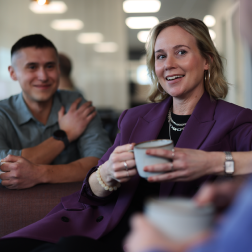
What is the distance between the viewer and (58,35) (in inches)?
260

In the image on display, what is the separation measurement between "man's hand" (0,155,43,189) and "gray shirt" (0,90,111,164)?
33 cm

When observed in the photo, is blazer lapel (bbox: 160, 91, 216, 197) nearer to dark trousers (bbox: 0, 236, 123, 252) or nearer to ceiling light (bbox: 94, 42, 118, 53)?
dark trousers (bbox: 0, 236, 123, 252)

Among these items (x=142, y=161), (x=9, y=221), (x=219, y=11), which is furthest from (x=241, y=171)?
(x=219, y=11)

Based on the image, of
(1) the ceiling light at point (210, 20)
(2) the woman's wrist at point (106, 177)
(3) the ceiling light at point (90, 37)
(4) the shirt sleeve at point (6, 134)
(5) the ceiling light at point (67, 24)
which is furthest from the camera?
(1) the ceiling light at point (210, 20)

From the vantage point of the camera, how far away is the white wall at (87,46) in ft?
20.6

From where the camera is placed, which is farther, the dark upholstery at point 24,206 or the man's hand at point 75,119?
the man's hand at point 75,119

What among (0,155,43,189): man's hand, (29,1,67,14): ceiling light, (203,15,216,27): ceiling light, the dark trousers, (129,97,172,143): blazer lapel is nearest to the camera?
the dark trousers

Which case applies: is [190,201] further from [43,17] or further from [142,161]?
[43,17]

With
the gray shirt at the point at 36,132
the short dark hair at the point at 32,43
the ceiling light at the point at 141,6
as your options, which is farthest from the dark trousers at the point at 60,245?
the ceiling light at the point at 141,6

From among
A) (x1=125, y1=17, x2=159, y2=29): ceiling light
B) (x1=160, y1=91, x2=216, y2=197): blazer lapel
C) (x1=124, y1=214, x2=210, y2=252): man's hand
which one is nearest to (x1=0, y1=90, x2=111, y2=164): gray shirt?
(x1=160, y1=91, x2=216, y2=197): blazer lapel

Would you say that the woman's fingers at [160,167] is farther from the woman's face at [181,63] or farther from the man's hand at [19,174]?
the man's hand at [19,174]

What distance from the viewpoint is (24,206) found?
4.80 ft

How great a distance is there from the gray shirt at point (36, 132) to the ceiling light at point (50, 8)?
500cm

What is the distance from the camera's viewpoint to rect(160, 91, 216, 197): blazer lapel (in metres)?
1.27
